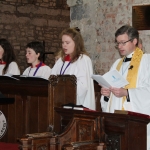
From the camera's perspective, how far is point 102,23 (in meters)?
9.66

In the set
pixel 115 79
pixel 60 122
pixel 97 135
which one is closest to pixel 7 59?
pixel 60 122

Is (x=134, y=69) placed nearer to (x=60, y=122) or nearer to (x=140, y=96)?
(x=140, y=96)

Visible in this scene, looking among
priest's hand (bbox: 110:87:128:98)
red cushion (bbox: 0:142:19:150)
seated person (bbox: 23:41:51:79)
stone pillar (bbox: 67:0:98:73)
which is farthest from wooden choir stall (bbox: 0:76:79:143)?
stone pillar (bbox: 67:0:98:73)

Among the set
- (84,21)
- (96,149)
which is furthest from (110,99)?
(84,21)

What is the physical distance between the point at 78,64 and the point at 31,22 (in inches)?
357

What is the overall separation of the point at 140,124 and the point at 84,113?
61cm

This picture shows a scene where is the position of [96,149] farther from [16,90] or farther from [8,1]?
[8,1]

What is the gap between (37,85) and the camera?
6.94 meters

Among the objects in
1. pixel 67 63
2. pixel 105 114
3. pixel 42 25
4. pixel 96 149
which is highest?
pixel 42 25

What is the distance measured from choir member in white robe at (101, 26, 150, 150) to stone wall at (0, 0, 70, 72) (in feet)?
31.0

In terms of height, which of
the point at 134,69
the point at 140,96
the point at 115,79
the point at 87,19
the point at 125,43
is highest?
the point at 87,19

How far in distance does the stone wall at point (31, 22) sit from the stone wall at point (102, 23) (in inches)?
196

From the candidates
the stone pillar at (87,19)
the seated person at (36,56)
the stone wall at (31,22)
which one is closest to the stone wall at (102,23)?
the stone pillar at (87,19)

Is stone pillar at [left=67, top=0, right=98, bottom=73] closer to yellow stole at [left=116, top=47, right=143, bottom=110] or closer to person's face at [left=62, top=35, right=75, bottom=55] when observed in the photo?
person's face at [left=62, top=35, right=75, bottom=55]
